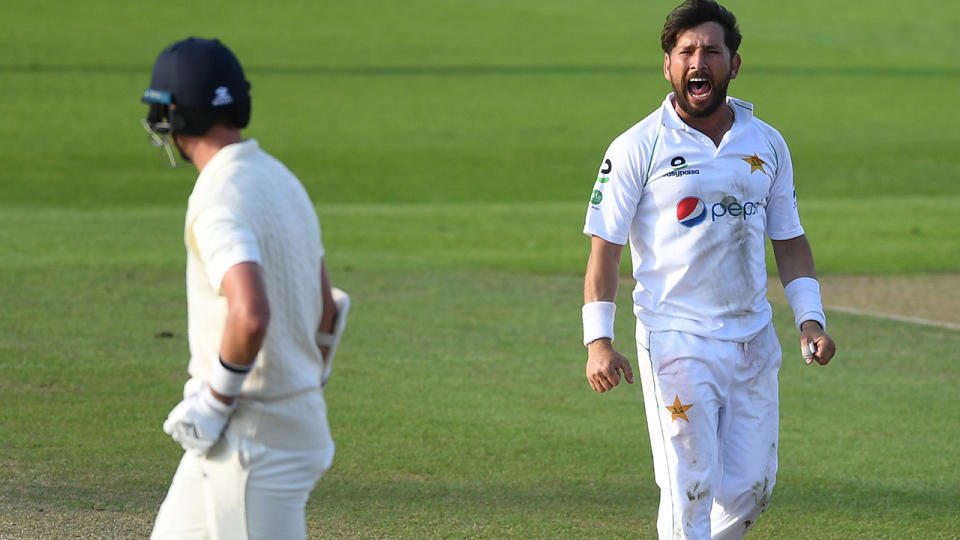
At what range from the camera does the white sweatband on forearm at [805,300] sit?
5.61 metres

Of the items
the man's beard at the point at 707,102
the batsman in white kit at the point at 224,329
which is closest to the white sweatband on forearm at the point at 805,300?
the man's beard at the point at 707,102

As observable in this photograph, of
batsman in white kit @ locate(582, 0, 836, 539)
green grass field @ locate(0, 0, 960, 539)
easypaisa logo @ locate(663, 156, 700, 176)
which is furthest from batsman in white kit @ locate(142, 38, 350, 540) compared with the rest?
green grass field @ locate(0, 0, 960, 539)

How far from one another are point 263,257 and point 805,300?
2.50m

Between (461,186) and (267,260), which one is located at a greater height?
(267,260)

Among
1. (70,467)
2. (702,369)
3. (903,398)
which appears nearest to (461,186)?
(903,398)

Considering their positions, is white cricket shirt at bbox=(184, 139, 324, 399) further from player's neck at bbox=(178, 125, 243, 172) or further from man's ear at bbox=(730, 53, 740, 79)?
man's ear at bbox=(730, 53, 740, 79)

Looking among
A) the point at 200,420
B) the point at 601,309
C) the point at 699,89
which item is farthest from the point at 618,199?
the point at 200,420

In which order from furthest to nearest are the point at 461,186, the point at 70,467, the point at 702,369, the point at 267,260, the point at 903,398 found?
the point at 461,186 < the point at 903,398 < the point at 70,467 < the point at 702,369 < the point at 267,260

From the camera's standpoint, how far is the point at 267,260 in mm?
3963

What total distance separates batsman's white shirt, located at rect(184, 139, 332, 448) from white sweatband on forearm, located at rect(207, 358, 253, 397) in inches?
3.4

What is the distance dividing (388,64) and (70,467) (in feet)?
112

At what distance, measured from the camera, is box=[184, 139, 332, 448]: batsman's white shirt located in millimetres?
3932

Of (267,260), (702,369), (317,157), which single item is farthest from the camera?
(317,157)

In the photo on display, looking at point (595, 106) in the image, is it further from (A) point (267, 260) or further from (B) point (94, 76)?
(A) point (267, 260)
